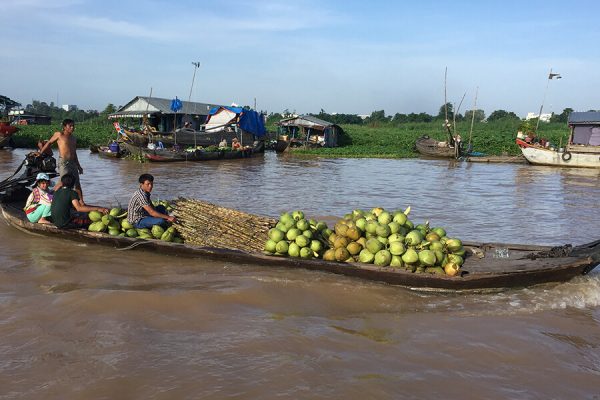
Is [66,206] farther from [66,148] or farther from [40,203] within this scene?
[66,148]

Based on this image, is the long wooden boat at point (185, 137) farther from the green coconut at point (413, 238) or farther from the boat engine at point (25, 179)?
the green coconut at point (413, 238)

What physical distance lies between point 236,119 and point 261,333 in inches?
776

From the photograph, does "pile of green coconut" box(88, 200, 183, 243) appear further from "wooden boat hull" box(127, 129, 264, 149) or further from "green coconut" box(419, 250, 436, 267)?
"wooden boat hull" box(127, 129, 264, 149)

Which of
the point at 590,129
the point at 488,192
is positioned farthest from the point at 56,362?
the point at 590,129

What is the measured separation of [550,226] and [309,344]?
6.22m

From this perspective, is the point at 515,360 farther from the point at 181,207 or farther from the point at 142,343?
the point at 181,207

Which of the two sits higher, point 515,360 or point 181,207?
point 181,207

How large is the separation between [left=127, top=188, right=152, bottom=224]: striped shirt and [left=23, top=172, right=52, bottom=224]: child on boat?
126 centimetres

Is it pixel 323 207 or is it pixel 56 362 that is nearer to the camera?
pixel 56 362

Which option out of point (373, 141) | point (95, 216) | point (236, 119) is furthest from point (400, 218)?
point (373, 141)

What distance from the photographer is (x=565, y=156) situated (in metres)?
18.2

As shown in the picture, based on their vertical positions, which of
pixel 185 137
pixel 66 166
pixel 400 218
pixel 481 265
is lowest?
pixel 481 265

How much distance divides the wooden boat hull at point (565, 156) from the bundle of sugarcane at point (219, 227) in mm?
16591

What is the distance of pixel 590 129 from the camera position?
1786cm
